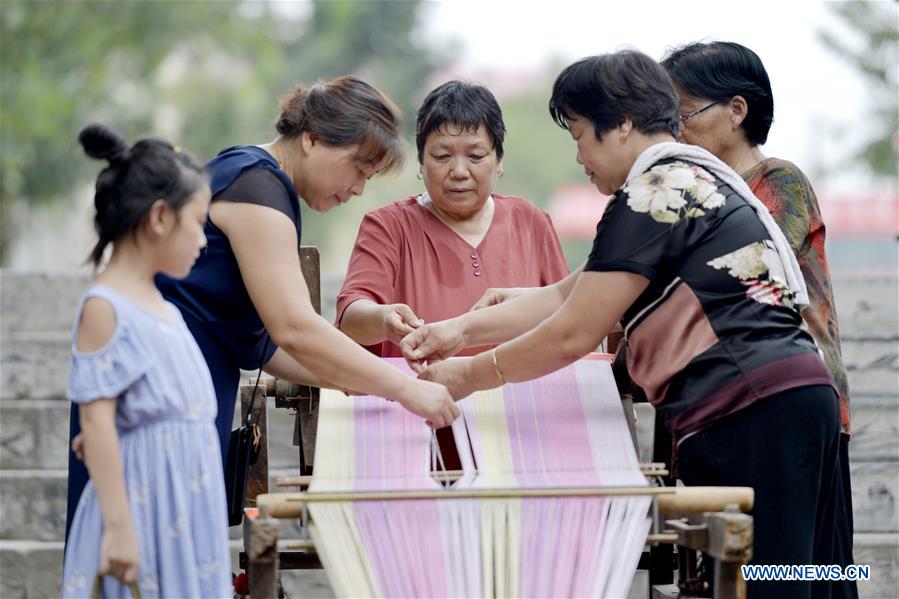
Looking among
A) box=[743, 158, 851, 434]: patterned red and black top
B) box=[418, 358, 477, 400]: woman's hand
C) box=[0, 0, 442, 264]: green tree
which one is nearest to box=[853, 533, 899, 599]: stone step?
box=[743, 158, 851, 434]: patterned red and black top

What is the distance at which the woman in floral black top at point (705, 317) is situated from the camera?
257 centimetres

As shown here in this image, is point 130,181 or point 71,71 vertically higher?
point 71,71

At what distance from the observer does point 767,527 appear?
2.59 meters

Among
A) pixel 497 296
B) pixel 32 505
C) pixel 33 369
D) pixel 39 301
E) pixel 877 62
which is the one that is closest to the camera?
pixel 497 296

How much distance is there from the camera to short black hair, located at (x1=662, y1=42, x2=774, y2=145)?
3.21m

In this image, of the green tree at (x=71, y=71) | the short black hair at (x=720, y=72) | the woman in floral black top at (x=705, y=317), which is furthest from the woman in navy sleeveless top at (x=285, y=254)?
the green tree at (x=71, y=71)

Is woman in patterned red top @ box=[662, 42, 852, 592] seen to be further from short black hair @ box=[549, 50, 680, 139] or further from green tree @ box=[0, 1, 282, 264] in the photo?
green tree @ box=[0, 1, 282, 264]

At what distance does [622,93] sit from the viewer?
2.72m

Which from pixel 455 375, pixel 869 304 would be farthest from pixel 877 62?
pixel 455 375

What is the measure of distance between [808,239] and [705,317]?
2.24ft

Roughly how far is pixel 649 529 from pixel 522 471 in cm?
34

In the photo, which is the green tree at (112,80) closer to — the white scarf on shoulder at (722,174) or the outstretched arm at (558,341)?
the outstretched arm at (558,341)

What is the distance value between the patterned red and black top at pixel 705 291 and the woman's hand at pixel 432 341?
0.59 metres

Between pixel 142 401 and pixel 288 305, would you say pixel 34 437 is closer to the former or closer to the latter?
pixel 288 305
